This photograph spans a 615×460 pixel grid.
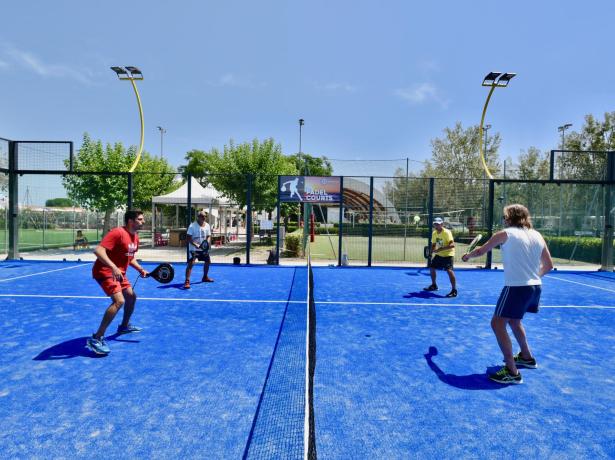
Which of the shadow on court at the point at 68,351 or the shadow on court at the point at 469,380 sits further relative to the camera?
the shadow on court at the point at 68,351

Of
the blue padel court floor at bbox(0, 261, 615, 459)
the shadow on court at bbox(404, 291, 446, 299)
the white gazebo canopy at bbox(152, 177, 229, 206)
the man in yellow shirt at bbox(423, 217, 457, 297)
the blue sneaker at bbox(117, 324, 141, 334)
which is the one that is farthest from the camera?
the white gazebo canopy at bbox(152, 177, 229, 206)

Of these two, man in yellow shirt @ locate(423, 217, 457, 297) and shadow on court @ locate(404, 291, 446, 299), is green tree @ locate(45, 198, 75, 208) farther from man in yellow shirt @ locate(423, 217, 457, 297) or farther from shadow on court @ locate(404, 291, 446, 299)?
man in yellow shirt @ locate(423, 217, 457, 297)

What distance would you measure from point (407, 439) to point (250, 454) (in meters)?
1.29

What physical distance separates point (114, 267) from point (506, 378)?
4.86m

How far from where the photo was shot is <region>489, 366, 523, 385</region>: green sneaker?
4.50m

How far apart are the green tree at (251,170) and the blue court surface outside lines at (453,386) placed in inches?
601

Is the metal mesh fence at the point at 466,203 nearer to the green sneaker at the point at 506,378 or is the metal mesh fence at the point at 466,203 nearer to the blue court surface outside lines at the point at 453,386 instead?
the blue court surface outside lines at the point at 453,386

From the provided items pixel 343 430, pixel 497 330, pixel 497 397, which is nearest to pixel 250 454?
pixel 343 430

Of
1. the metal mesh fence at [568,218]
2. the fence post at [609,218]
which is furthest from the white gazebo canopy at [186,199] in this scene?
the fence post at [609,218]

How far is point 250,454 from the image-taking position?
3094 mm

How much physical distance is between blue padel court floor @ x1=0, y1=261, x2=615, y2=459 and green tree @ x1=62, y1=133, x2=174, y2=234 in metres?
14.0

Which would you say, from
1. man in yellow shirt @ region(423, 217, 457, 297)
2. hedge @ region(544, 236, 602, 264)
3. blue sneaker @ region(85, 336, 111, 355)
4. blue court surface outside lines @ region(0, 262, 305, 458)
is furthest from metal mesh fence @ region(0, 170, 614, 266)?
blue sneaker @ region(85, 336, 111, 355)

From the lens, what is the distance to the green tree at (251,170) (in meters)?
22.9

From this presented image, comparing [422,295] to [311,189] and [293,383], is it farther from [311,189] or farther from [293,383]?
[311,189]
